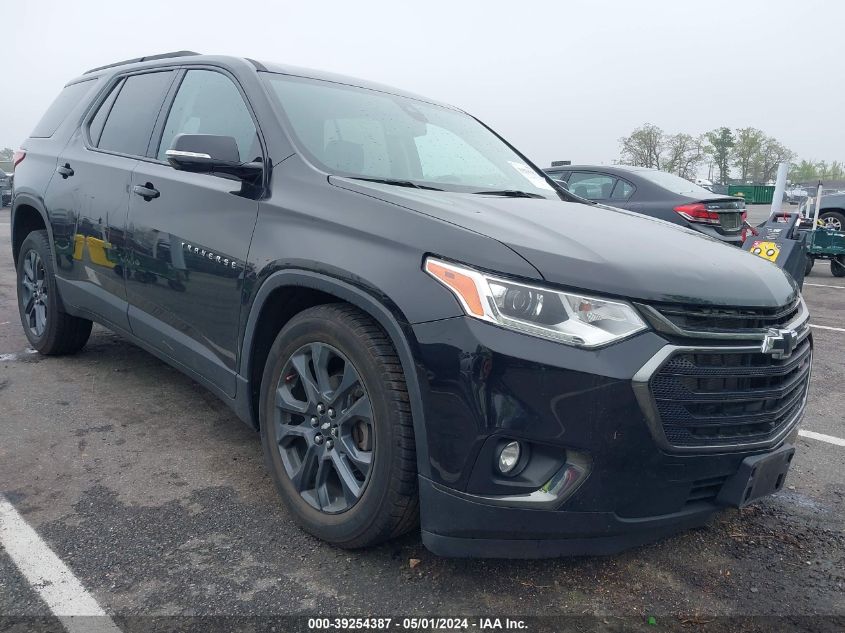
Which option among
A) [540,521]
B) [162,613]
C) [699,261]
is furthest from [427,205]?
[162,613]

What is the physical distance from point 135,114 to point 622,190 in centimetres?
587

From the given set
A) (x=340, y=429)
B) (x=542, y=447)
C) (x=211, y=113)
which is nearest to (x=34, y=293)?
(x=211, y=113)

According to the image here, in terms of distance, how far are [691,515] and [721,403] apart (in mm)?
364

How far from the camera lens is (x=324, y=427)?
2414 mm

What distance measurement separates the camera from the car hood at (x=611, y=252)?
2006 millimetres

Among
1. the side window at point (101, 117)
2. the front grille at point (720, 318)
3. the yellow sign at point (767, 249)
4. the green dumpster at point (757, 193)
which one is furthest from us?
the green dumpster at point (757, 193)

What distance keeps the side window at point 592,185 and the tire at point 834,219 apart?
575 cm

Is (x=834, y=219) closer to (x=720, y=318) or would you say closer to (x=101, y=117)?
(x=720, y=318)

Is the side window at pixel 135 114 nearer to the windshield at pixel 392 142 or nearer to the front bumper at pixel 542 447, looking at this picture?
the windshield at pixel 392 142

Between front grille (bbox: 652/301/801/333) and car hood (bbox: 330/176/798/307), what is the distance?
0.02 metres

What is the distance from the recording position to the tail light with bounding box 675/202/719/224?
755 centimetres

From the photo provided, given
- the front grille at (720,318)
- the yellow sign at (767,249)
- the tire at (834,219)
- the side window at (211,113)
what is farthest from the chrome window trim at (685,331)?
the tire at (834,219)

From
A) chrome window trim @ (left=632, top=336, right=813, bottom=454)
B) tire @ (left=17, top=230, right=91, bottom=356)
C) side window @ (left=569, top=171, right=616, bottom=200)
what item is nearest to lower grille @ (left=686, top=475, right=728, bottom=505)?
chrome window trim @ (left=632, top=336, right=813, bottom=454)

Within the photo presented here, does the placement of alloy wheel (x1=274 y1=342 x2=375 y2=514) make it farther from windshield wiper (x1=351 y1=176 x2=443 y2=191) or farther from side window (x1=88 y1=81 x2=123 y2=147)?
side window (x1=88 y1=81 x2=123 y2=147)
